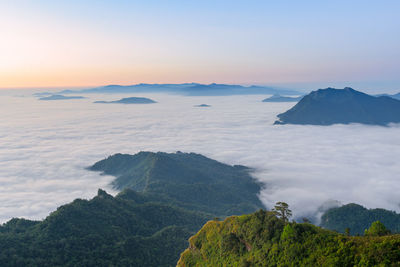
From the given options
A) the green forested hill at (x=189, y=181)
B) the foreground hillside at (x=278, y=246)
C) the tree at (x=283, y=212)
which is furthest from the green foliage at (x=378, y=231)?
the green forested hill at (x=189, y=181)

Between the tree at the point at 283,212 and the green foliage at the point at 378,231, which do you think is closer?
the green foliage at the point at 378,231

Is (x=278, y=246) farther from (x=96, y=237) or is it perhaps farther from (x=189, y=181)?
(x=189, y=181)

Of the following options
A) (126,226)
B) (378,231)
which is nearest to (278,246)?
(378,231)

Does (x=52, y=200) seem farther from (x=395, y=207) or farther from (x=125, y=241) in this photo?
(x=395, y=207)

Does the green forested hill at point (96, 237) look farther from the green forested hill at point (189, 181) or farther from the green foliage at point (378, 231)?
the green foliage at point (378, 231)

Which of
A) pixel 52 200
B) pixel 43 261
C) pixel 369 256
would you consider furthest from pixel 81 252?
pixel 52 200

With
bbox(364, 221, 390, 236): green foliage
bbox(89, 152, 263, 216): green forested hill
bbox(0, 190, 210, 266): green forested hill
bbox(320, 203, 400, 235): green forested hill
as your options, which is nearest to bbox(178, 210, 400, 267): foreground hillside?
bbox(364, 221, 390, 236): green foliage

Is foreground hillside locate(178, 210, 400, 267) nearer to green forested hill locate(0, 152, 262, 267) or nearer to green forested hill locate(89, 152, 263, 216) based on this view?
green forested hill locate(0, 152, 262, 267)
